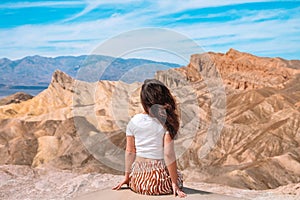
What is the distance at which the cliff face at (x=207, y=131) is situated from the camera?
37719 millimetres

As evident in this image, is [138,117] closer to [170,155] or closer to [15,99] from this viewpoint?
[170,155]

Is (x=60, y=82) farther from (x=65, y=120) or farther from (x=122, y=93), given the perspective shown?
(x=122, y=93)

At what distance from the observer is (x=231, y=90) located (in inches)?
3930

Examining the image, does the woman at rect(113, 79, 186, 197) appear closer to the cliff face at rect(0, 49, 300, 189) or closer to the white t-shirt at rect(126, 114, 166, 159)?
the white t-shirt at rect(126, 114, 166, 159)

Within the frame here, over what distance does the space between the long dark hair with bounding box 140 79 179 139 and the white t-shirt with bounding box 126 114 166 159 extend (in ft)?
0.26

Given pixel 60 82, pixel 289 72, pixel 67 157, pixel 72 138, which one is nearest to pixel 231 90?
pixel 289 72

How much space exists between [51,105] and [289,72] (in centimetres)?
4880

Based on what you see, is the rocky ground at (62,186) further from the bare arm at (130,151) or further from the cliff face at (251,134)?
the bare arm at (130,151)

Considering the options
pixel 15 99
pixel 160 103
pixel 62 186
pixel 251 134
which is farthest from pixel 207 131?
pixel 15 99

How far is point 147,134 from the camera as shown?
5.54 meters

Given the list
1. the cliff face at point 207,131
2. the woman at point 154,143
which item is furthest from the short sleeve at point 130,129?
the cliff face at point 207,131

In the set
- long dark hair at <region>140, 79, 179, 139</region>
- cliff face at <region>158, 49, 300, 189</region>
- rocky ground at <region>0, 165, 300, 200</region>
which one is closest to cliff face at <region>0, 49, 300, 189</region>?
cliff face at <region>158, 49, 300, 189</region>

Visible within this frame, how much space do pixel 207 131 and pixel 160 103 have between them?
20664mm

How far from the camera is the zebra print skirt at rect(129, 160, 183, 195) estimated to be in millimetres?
5684
